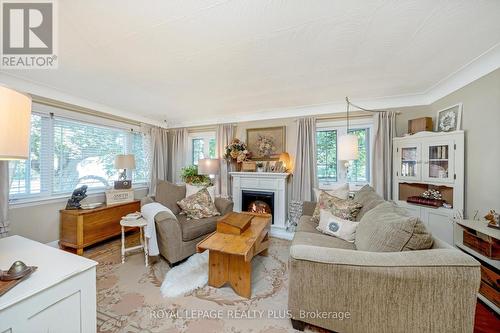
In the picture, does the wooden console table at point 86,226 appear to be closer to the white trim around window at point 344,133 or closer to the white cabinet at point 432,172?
the white trim around window at point 344,133

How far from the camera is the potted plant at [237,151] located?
3.91 m

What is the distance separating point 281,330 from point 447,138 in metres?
2.91

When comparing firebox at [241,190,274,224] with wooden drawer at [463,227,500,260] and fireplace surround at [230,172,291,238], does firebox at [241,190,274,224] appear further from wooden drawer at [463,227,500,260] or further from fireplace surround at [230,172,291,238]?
wooden drawer at [463,227,500,260]

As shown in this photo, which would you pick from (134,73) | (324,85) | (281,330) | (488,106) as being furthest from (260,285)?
(488,106)

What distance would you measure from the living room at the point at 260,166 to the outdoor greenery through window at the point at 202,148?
540 millimetres

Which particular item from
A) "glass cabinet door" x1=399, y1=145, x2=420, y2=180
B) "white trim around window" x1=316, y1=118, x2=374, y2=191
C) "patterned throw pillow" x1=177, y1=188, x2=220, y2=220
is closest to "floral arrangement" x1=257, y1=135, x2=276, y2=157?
"white trim around window" x1=316, y1=118, x2=374, y2=191

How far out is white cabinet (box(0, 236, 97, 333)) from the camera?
2.45 ft

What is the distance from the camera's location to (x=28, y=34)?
65.8 inches

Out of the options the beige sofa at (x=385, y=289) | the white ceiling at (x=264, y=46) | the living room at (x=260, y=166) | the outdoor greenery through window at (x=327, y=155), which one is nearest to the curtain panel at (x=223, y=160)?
the living room at (x=260, y=166)

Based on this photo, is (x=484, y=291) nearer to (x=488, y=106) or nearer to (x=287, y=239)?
(x=488, y=106)

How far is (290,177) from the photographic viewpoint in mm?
3793

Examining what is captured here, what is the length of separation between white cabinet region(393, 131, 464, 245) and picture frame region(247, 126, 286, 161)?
72.6 inches

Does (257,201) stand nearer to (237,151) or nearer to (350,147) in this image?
(237,151)

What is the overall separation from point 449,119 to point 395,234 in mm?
2354
